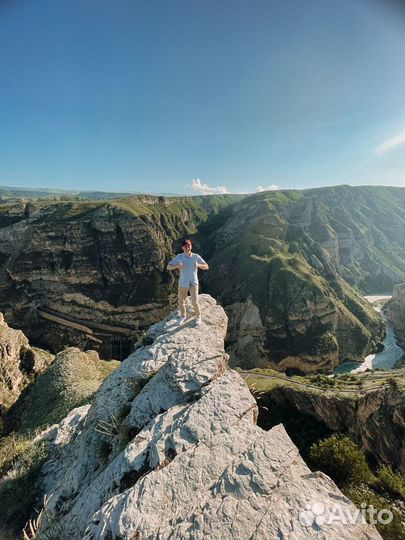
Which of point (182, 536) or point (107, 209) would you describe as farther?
point (107, 209)

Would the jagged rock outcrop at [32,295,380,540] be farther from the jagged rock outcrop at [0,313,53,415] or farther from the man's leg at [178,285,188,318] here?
the jagged rock outcrop at [0,313,53,415]

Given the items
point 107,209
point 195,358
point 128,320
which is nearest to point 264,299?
point 128,320

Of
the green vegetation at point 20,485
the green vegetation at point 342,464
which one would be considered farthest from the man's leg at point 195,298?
the green vegetation at point 20,485

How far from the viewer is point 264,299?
91.1 metres

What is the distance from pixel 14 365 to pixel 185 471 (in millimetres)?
31144

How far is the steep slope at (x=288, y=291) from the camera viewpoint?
79.9 meters

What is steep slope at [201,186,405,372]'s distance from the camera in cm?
7994

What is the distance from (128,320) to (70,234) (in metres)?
33.5

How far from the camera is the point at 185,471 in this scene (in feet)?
21.9

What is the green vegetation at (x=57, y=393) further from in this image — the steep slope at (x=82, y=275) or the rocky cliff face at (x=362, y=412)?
the steep slope at (x=82, y=275)

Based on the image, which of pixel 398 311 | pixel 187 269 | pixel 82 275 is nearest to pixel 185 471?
pixel 187 269

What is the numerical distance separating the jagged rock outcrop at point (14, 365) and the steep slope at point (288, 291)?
181 feet

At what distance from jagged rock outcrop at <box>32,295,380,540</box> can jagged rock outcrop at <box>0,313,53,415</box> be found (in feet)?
72.0

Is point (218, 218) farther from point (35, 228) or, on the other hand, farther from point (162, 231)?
point (35, 228)
